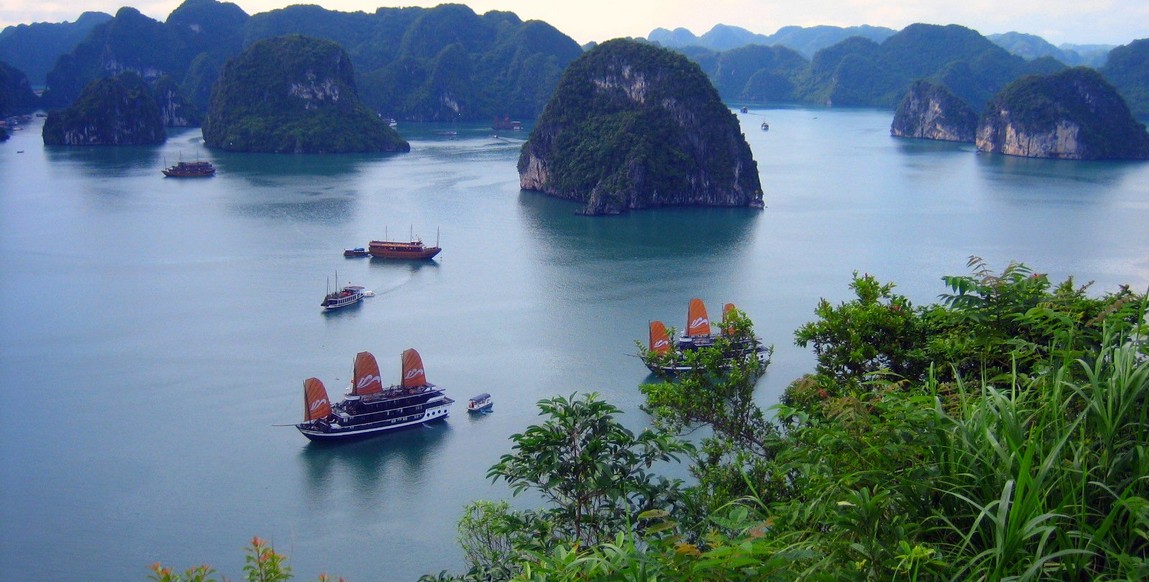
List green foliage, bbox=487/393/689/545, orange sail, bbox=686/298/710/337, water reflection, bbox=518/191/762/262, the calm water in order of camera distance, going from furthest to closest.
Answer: water reflection, bbox=518/191/762/262 → orange sail, bbox=686/298/710/337 → the calm water → green foliage, bbox=487/393/689/545

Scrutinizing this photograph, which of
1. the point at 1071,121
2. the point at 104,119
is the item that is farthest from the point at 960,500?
the point at 104,119

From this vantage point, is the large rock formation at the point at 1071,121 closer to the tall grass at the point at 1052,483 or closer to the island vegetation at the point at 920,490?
the island vegetation at the point at 920,490

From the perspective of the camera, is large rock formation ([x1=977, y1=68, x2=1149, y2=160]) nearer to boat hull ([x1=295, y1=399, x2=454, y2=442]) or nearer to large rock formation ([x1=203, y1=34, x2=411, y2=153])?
large rock formation ([x1=203, y1=34, x2=411, y2=153])

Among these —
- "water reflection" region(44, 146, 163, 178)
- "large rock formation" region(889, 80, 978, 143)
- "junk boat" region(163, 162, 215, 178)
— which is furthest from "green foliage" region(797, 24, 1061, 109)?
"junk boat" region(163, 162, 215, 178)

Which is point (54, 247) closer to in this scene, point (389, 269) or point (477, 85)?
point (389, 269)

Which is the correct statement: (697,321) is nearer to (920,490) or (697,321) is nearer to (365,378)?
(365,378)

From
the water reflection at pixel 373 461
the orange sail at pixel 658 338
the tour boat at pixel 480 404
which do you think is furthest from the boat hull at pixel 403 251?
the water reflection at pixel 373 461
